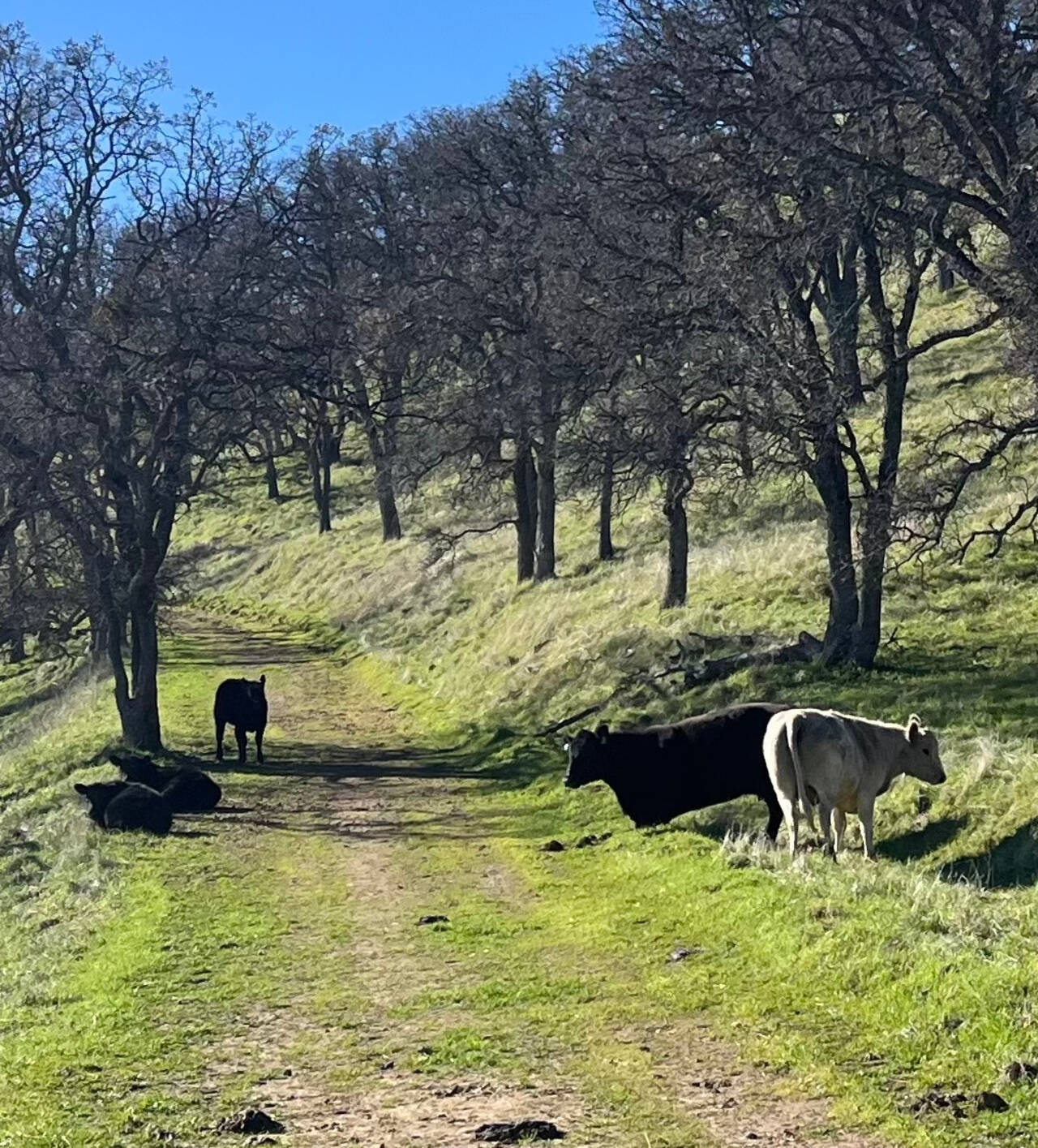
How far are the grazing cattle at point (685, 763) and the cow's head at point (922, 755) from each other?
1.98 m

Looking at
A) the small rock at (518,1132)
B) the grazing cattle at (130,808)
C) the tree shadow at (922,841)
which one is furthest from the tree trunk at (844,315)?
the small rock at (518,1132)

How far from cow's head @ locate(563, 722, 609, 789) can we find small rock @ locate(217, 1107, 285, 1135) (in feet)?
30.3

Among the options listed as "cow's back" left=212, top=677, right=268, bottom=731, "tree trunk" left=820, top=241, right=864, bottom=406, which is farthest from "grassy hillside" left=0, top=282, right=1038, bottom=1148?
"tree trunk" left=820, top=241, right=864, bottom=406

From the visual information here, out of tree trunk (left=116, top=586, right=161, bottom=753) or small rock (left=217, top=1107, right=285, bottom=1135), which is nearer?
small rock (left=217, top=1107, right=285, bottom=1135)

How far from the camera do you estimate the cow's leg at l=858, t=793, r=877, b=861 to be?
13.3m

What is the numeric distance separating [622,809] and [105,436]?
12144 mm

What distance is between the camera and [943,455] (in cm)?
1619

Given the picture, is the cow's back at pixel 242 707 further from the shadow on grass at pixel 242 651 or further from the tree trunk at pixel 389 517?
the tree trunk at pixel 389 517

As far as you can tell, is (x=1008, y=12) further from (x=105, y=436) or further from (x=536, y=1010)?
(x=105, y=436)

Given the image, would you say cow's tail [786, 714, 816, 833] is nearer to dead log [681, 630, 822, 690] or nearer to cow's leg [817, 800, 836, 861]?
cow's leg [817, 800, 836, 861]

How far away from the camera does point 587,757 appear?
55.1ft

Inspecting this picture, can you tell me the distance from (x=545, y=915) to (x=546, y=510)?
21.2m

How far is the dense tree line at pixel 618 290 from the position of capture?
1614 cm

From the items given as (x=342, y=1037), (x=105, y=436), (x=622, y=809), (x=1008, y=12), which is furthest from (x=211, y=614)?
(x=342, y=1037)
